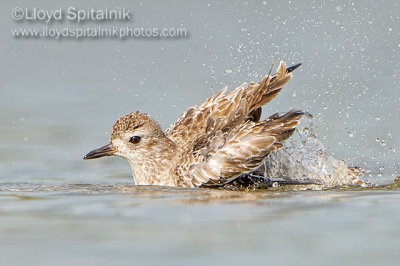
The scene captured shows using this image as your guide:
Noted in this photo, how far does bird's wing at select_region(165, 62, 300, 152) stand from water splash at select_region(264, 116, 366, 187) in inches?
22.2

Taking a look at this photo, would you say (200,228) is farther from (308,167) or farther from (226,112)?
(308,167)

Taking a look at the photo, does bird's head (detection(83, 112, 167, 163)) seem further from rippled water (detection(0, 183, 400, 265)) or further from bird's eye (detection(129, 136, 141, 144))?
rippled water (detection(0, 183, 400, 265))

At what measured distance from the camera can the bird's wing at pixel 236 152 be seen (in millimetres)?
8195

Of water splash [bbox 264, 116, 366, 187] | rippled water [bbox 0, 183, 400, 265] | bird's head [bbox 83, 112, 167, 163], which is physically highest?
bird's head [bbox 83, 112, 167, 163]

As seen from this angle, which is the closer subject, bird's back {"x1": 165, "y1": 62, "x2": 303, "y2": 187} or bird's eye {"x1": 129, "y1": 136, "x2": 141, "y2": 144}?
bird's back {"x1": 165, "y1": 62, "x2": 303, "y2": 187}

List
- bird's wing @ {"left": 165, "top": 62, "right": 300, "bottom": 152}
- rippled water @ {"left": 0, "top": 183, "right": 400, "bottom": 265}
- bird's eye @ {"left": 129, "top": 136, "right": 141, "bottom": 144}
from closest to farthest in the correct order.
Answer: rippled water @ {"left": 0, "top": 183, "right": 400, "bottom": 265} → bird's wing @ {"left": 165, "top": 62, "right": 300, "bottom": 152} → bird's eye @ {"left": 129, "top": 136, "right": 141, "bottom": 144}

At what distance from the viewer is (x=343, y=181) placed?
8719 millimetres

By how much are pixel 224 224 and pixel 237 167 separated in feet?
8.07

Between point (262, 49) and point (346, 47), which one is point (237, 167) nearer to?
point (262, 49)

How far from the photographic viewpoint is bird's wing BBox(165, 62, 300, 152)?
834cm

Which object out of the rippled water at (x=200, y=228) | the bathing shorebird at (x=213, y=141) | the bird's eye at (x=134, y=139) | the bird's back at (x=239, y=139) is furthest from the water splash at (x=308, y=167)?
the bird's eye at (x=134, y=139)

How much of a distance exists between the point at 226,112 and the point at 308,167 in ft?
3.46

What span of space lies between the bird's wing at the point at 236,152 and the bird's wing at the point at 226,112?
0.36ft

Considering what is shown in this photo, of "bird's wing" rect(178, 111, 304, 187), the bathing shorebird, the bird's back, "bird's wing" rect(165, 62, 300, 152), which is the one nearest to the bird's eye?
the bathing shorebird
